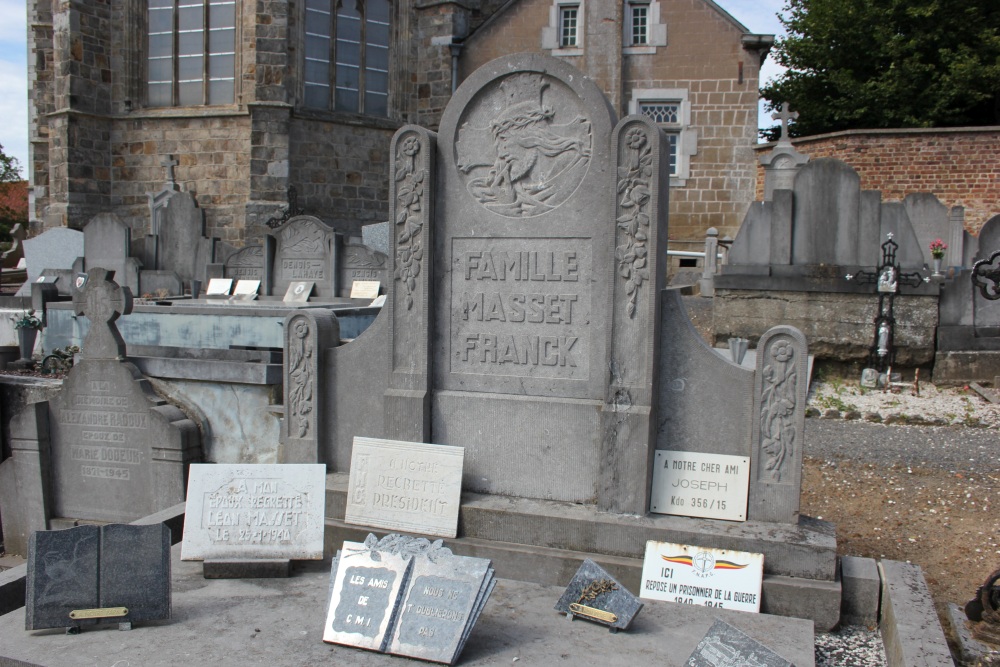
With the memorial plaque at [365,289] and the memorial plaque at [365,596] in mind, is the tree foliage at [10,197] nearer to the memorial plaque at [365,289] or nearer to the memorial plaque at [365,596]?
the memorial plaque at [365,289]

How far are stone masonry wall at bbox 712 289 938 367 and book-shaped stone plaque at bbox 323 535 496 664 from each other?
24.9ft

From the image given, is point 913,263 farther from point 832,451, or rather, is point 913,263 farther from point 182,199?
point 182,199

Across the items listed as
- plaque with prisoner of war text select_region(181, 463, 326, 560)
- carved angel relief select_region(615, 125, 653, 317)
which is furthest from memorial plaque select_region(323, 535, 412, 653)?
carved angel relief select_region(615, 125, 653, 317)

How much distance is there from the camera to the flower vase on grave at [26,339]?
1091 cm

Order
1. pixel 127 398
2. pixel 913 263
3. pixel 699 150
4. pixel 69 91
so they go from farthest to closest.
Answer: pixel 699 150, pixel 69 91, pixel 913 263, pixel 127 398

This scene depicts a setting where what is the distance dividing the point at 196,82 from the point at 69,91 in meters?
2.57

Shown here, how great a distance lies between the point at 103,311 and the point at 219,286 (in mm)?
7083

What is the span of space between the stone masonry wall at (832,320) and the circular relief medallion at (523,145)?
21.0 ft

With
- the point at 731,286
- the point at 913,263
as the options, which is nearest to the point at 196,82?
the point at 731,286

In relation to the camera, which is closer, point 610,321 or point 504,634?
point 504,634

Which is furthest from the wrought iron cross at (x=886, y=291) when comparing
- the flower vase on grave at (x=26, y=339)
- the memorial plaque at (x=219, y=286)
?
the flower vase on grave at (x=26, y=339)

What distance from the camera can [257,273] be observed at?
13031 mm

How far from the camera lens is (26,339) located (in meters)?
11.0

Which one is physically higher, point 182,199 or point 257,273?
point 182,199
